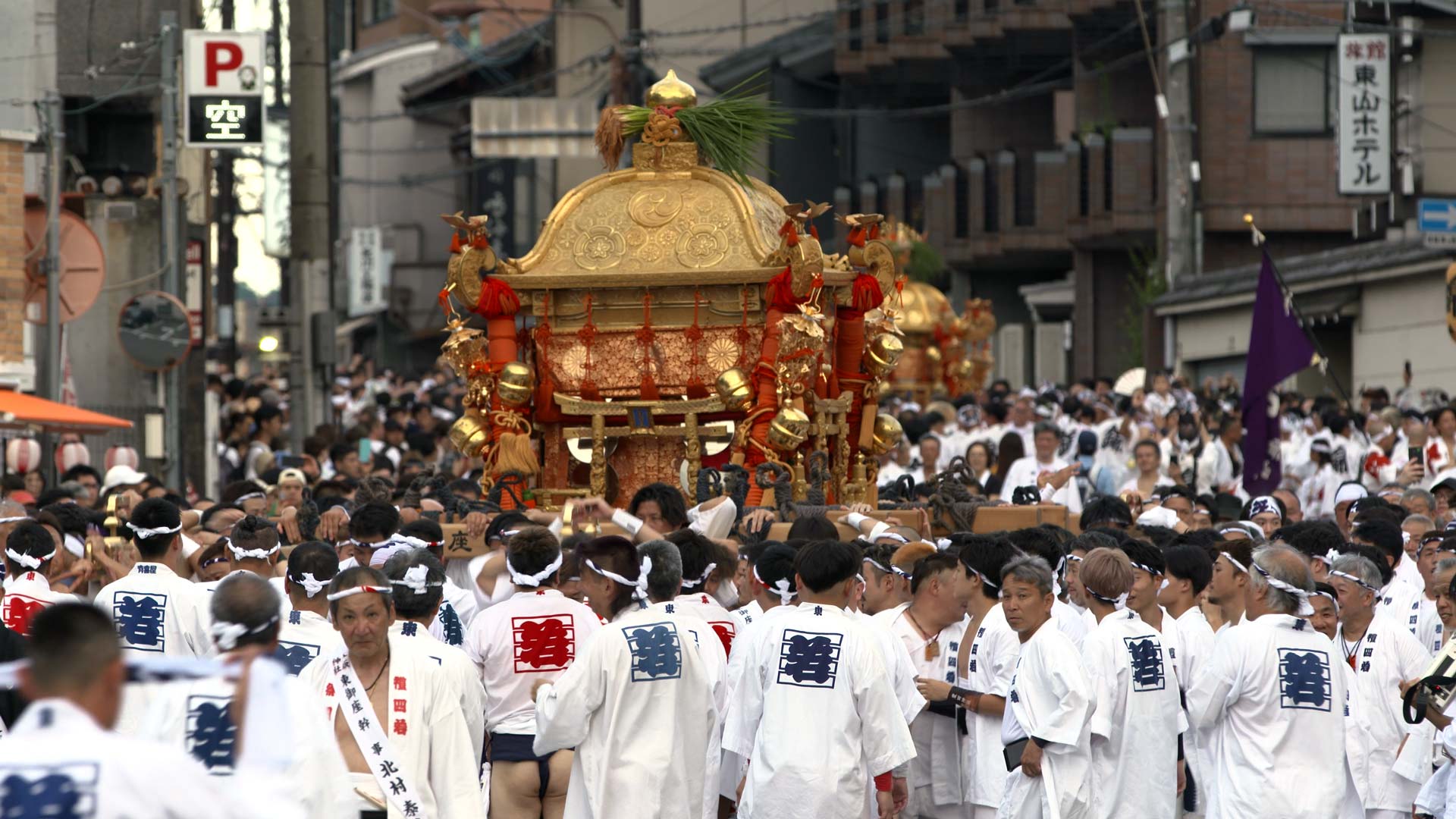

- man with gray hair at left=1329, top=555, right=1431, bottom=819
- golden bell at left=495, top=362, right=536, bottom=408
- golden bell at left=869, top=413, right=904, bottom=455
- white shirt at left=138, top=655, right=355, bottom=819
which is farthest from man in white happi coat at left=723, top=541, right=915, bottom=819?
golden bell at left=869, top=413, right=904, bottom=455

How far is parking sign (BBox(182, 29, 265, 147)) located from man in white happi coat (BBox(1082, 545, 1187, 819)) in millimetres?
12603

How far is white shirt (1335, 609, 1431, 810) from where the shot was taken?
27.4 ft

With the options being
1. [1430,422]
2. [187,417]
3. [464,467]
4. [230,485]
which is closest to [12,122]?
[187,417]

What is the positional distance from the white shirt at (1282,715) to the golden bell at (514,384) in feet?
19.3

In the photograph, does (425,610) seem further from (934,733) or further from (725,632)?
(934,733)

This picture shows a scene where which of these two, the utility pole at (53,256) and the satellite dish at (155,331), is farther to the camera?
the satellite dish at (155,331)

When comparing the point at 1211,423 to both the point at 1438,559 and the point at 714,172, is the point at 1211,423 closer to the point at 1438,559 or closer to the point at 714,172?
the point at 714,172

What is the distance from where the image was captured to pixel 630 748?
286 inches

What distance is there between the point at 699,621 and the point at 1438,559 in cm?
317

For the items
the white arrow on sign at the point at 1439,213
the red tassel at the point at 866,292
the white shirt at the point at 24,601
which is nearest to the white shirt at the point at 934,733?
the white shirt at the point at 24,601

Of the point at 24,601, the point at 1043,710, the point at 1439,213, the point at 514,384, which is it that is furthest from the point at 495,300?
the point at 1439,213

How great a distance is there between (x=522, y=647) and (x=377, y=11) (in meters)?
58.5

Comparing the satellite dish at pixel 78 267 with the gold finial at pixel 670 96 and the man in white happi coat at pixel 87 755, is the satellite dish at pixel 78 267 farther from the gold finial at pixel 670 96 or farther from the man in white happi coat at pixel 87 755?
the man in white happi coat at pixel 87 755

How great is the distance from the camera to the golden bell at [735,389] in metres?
12.4
